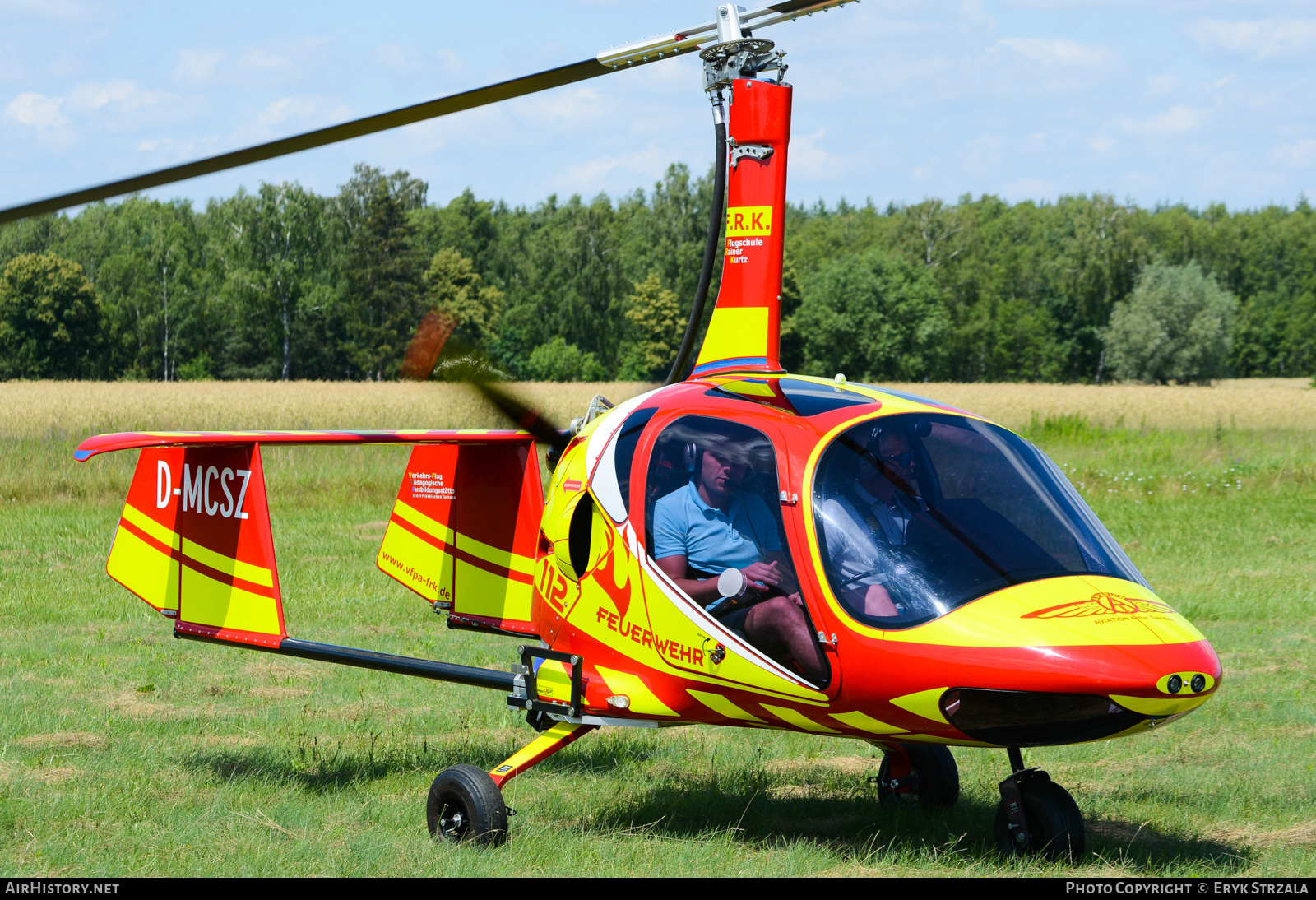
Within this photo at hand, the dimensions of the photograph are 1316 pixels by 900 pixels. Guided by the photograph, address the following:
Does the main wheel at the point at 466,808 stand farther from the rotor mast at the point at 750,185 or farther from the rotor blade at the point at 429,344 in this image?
the rotor mast at the point at 750,185

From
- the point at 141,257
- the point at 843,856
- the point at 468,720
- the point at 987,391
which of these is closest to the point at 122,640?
the point at 468,720

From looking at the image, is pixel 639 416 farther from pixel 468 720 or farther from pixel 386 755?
pixel 468 720

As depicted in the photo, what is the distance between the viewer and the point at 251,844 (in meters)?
5.45

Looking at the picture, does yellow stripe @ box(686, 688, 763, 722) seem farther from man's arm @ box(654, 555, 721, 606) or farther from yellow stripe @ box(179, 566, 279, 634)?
yellow stripe @ box(179, 566, 279, 634)

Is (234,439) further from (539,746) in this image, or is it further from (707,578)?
(707,578)

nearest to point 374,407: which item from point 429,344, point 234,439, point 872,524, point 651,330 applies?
point 234,439

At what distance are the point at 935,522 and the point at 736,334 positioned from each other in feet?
4.99

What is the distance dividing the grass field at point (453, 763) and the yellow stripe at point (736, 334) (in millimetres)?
1266

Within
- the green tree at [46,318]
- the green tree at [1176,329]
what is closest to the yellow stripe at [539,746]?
the green tree at [46,318]

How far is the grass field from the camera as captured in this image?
5.26 metres

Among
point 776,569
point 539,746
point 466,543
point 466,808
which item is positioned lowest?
point 466,808

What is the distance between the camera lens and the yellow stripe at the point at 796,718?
4.94 metres

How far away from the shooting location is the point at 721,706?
17.0 feet

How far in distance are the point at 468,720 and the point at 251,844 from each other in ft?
9.43
